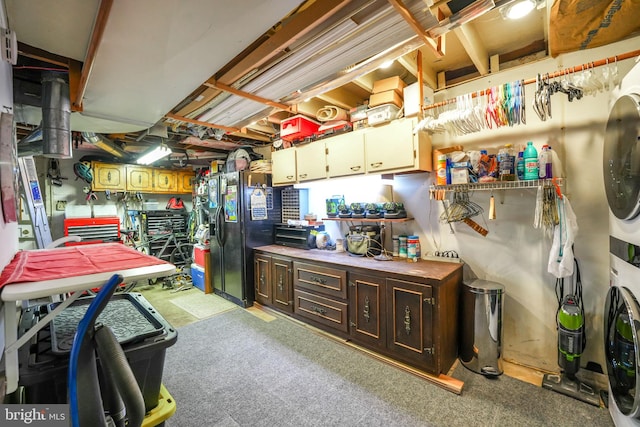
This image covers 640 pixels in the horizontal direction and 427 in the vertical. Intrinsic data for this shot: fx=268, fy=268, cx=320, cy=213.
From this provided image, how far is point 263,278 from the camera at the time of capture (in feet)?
12.0

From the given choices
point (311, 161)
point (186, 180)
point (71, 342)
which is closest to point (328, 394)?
point (71, 342)

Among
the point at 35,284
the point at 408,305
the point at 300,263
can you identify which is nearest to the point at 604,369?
the point at 408,305

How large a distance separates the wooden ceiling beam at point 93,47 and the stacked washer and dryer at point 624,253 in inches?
98.8

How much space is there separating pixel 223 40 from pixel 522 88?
1957 mm

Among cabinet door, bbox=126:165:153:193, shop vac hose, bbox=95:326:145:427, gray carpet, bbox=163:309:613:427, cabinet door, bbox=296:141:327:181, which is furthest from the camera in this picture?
cabinet door, bbox=126:165:153:193

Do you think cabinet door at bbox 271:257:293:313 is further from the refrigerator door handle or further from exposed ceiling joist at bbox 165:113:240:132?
exposed ceiling joist at bbox 165:113:240:132

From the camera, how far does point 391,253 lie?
3014mm

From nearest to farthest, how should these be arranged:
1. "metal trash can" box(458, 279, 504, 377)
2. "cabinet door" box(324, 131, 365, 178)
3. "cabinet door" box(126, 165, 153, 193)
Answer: "metal trash can" box(458, 279, 504, 377) < "cabinet door" box(324, 131, 365, 178) < "cabinet door" box(126, 165, 153, 193)

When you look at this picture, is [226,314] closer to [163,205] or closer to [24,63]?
[24,63]

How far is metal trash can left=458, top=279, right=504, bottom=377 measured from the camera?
7.12 ft

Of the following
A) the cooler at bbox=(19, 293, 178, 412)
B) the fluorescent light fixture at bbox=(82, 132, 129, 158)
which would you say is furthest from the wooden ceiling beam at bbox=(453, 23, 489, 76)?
the fluorescent light fixture at bbox=(82, 132, 129, 158)

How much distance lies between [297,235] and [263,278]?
0.75 meters

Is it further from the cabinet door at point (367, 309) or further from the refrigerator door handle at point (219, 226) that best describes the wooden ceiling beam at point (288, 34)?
the refrigerator door handle at point (219, 226)

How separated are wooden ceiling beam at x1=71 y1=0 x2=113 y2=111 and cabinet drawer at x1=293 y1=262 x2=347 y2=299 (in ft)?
7.76
